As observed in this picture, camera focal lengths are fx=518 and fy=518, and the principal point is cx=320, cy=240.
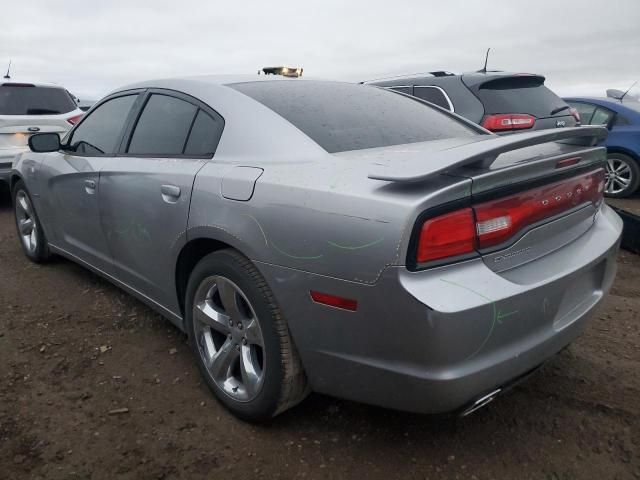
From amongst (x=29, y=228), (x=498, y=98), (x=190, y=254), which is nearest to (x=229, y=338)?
(x=190, y=254)

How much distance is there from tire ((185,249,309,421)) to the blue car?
673 cm

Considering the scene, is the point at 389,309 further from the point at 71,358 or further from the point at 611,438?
the point at 71,358

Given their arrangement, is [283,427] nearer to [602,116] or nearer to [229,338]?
[229,338]

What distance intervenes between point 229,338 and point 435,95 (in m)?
4.04

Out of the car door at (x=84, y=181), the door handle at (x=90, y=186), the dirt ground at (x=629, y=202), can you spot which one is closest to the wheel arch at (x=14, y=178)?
the car door at (x=84, y=181)

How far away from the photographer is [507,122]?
5105mm

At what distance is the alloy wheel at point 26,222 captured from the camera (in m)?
4.28

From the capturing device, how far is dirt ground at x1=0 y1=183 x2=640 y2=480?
6.45 feet

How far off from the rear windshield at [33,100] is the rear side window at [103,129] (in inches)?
157

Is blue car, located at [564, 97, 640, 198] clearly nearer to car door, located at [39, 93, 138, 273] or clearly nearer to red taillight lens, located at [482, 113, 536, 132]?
red taillight lens, located at [482, 113, 536, 132]

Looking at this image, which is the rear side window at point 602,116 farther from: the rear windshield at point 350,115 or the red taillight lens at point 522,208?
the red taillight lens at point 522,208

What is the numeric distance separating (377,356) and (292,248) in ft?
1.54

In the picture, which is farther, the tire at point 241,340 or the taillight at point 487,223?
the tire at point 241,340

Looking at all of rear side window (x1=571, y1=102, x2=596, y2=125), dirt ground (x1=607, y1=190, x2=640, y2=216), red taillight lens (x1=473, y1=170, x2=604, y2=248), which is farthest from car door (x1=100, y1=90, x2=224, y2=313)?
rear side window (x1=571, y1=102, x2=596, y2=125)
